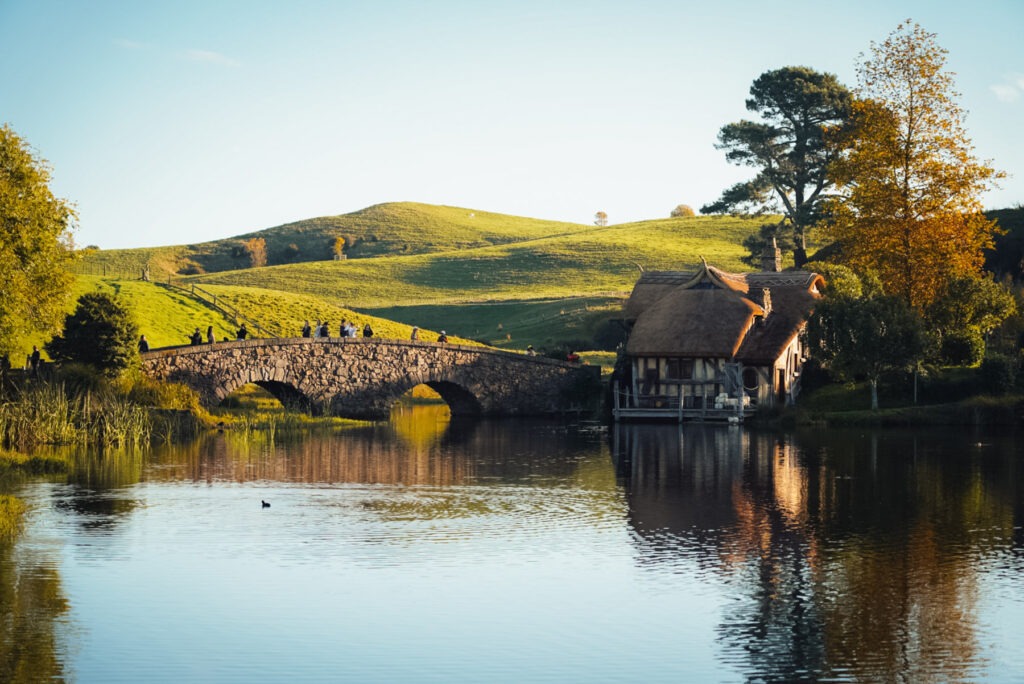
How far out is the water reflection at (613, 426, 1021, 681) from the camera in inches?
826

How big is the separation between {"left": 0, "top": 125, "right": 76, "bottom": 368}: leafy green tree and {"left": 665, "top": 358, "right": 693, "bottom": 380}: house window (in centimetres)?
3015

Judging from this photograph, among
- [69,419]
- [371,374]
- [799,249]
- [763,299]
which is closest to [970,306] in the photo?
[763,299]

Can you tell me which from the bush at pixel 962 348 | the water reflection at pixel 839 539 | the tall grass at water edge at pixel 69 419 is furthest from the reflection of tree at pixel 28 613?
the bush at pixel 962 348

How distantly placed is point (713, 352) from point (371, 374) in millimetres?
17321

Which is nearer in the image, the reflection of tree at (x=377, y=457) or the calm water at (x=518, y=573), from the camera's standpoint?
the calm water at (x=518, y=573)

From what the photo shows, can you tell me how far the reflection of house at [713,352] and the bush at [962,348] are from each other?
7.17 m

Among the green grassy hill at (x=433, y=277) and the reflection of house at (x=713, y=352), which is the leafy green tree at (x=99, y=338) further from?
the green grassy hill at (x=433, y=277)

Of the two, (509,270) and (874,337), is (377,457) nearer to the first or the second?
(874,337)

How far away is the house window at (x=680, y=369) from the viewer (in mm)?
71250

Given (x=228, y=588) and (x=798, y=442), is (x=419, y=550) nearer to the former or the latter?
(x=228, y=588)

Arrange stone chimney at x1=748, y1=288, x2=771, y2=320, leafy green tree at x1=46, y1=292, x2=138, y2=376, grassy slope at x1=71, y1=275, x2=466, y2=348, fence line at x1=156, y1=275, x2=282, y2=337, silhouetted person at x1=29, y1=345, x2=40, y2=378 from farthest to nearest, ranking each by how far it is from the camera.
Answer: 1. fence line at x1=156, y1=275, x2=282, y2=337
2. grassy slope at x1=71, y1=275, x2=466, y2=348
3. stone chimney at x1=748, y1=288, x2=771, y2=320
4. leafy green tree at x1=46, y1=292, x2=138, y2=376
5. silhouetted person at x1=29, y1=345, x2=40, y2=378

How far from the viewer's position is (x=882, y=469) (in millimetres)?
45344

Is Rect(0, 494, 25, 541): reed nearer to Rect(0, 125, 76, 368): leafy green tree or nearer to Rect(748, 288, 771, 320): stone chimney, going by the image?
Rect(0, 125, 76, 368): leafy green tree

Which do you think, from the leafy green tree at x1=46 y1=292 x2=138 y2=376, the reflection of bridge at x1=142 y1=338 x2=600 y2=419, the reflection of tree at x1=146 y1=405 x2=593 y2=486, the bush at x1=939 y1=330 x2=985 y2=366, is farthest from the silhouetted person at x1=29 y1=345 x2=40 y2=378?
the bush at x1=939 y1=330 x2=985 y2=366
